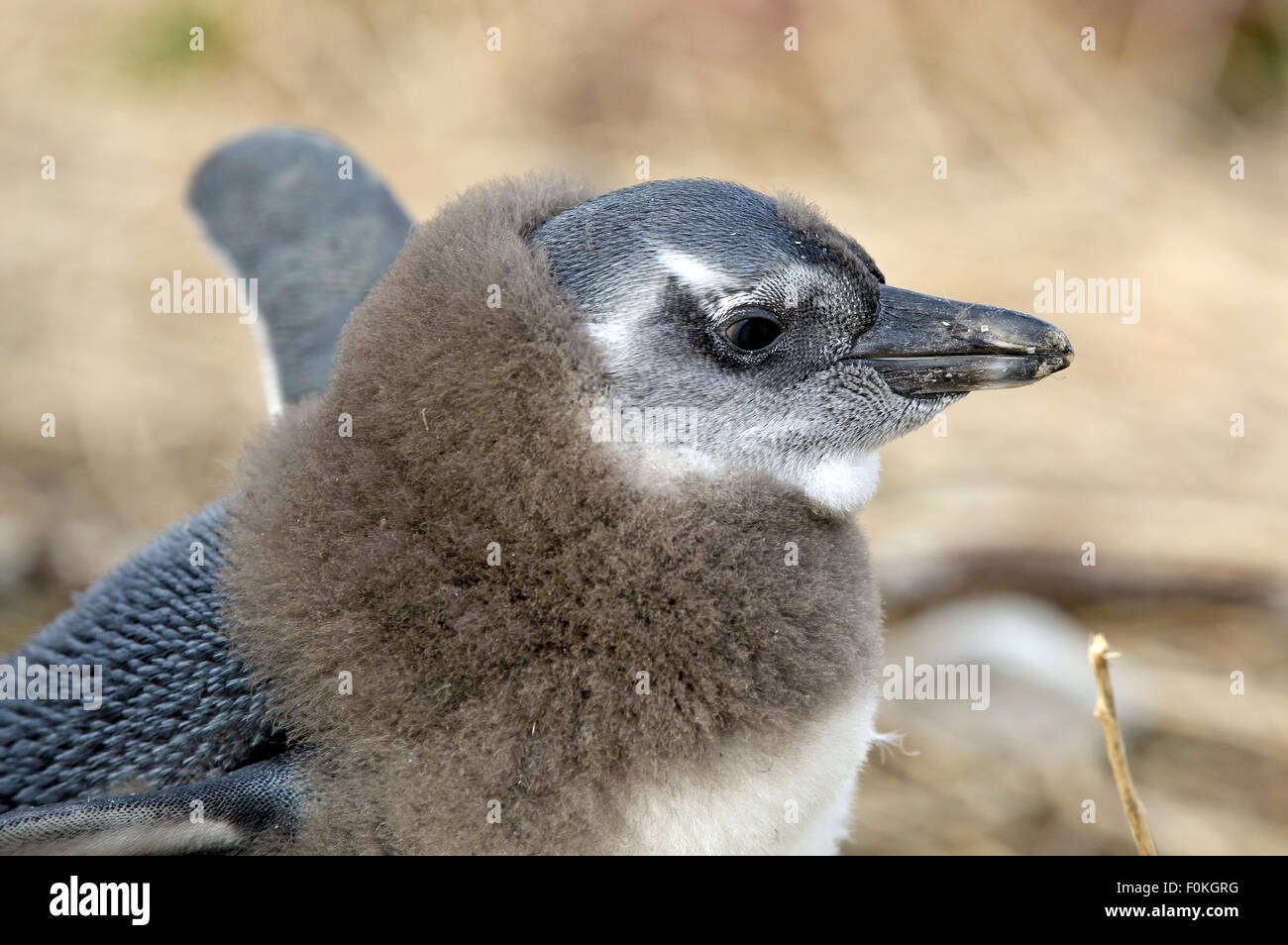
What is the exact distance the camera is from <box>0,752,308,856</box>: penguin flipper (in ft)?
4.48

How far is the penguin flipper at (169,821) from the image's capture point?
1366 millimetres

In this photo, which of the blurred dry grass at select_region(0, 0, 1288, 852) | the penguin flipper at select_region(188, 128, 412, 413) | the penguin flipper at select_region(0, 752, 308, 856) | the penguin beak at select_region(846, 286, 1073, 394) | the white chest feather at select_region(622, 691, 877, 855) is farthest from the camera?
the blurred dry grass at select_region(0, 0, 1288, 852)

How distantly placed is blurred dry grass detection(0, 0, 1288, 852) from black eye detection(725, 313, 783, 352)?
1.70m

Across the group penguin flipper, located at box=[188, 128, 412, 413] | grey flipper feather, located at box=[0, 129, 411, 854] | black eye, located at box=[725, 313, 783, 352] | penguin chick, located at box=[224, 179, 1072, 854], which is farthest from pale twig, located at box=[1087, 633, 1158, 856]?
penguin flipper, located at box=[188, 128, 412, 413]

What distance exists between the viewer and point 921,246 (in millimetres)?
4836

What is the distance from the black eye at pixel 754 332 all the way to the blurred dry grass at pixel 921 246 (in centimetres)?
170

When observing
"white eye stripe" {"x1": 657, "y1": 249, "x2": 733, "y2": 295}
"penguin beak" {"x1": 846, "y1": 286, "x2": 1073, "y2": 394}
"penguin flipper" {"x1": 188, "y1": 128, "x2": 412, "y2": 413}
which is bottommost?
"penguin beak" {"x1": 846, "y1": 286, "x2": 1073, "y2": 394}

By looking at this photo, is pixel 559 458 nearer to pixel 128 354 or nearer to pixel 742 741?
pixel 742 741

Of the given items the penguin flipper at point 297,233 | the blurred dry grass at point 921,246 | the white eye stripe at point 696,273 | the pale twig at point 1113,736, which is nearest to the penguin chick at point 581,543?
the white eye stripe at point 696,273

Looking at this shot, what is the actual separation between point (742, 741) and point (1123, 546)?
2247 mm

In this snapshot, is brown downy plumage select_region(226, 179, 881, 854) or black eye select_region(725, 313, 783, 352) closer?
brown downy plumage select_region(226, 179, 881, 854)

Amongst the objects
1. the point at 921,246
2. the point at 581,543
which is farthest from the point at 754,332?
the point at 921,246

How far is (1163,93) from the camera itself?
203 inches

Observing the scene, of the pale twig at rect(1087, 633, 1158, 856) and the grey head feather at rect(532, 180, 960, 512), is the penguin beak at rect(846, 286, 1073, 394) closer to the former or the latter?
the grey head feather at rect(532, 180, 960, 512)
